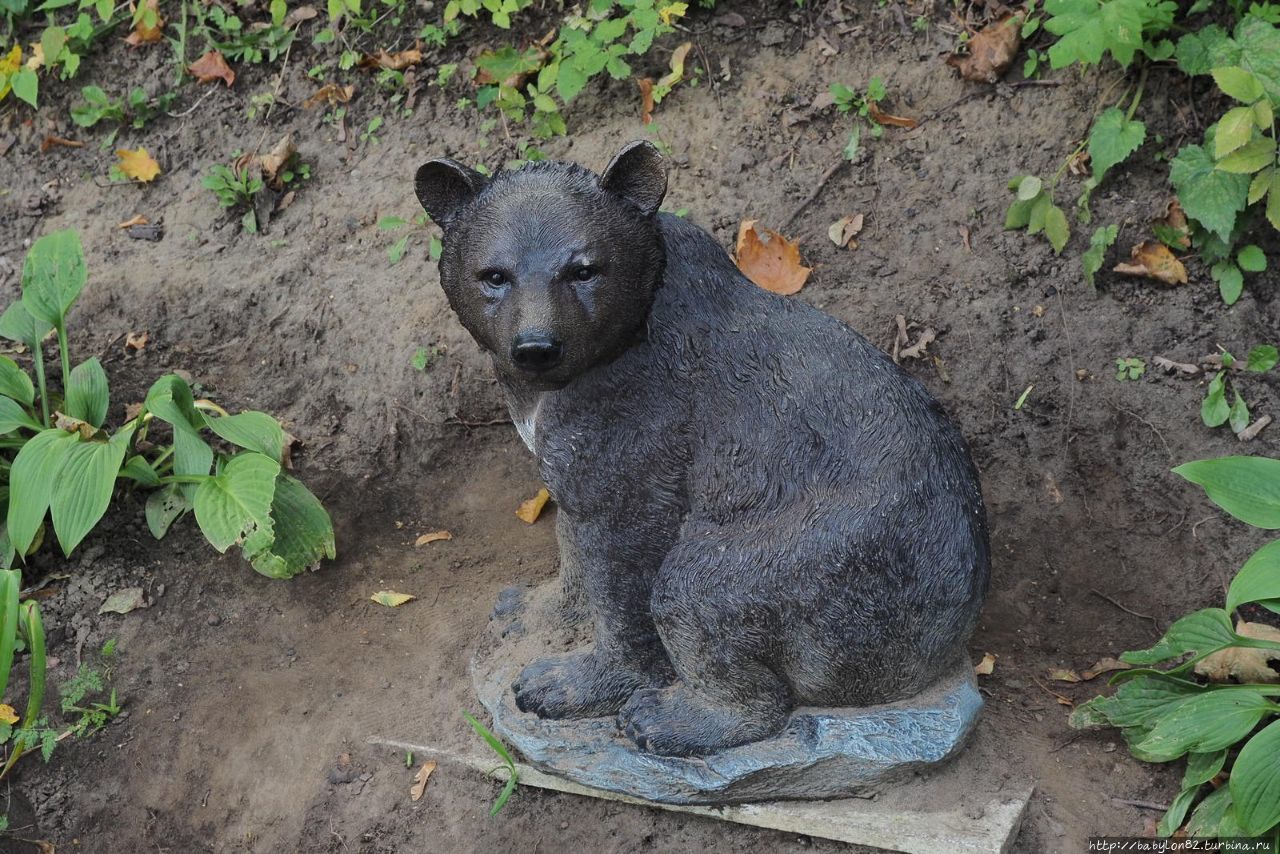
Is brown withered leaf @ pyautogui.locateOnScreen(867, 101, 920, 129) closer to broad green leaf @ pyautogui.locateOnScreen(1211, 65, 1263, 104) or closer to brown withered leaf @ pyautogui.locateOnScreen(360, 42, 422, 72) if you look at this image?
broad green leaf @ pyautogui.locateOnScreen(1211, 65, 1263, 104)

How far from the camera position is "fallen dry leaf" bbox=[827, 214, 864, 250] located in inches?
192

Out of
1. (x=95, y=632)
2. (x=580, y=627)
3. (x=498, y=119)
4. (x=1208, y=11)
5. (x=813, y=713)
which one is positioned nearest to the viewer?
(x=813, y=713)

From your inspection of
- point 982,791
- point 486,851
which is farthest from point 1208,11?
→ point 486,851

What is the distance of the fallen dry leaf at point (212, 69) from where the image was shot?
598 cm

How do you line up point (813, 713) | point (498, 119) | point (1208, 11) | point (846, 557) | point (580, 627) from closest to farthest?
point (846, 557) < point (813, 713) < point (580, 627) < point (1208, 11) < point (498, 119)

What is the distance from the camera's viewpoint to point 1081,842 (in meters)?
3.13

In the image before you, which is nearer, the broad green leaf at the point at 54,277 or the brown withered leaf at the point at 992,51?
the broad green leaf at the point at 54,277

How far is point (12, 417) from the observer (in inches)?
170

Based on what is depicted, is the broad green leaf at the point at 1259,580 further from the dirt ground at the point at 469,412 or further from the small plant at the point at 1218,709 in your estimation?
the dirt ground at the point at 469,412

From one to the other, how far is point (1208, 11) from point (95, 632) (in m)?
5.11

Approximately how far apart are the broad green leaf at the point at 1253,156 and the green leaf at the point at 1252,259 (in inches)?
15.0

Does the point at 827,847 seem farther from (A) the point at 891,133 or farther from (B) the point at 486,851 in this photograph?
(A) the point at 891,133

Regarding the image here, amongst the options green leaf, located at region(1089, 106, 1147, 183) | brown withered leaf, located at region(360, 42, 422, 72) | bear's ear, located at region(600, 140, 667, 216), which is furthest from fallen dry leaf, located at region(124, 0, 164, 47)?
green leaf, located at region(1089, 106, 1147, 183)

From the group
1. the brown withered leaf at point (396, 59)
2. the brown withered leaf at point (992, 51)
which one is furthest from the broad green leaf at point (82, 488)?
the brown withered leaf at point (992, 51)
